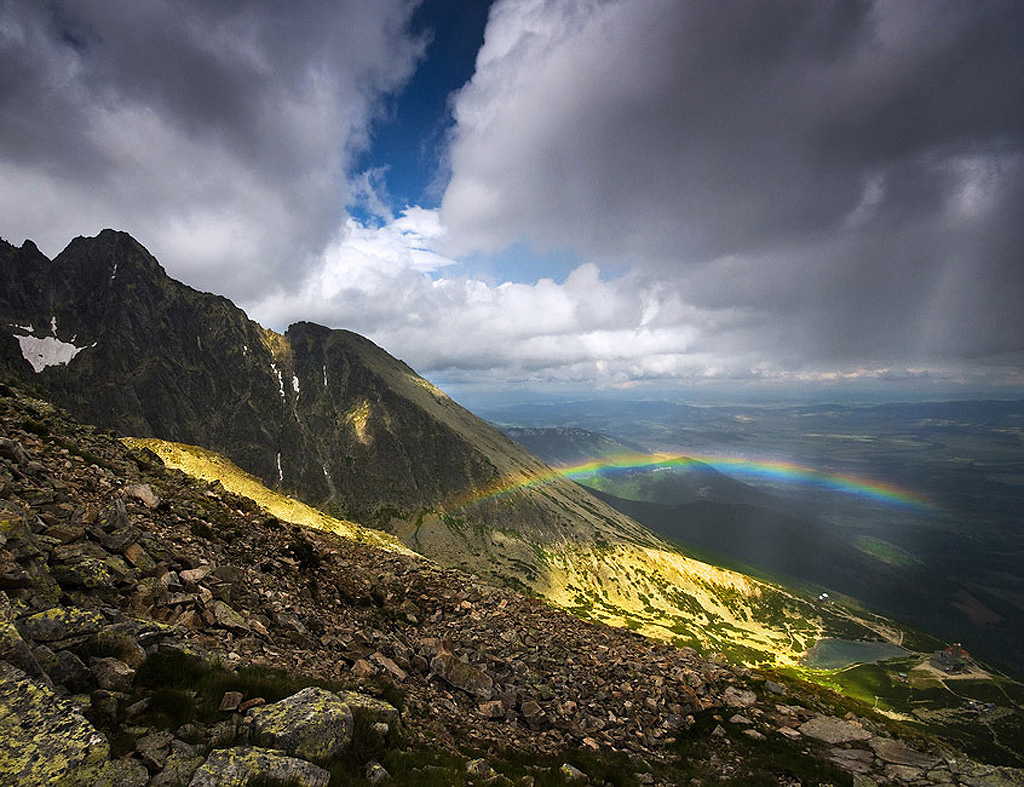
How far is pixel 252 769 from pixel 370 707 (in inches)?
193

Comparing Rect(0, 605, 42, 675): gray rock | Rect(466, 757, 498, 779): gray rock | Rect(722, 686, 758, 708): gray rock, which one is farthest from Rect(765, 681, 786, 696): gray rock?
Rect(0, 605, 42, 675): gray rock

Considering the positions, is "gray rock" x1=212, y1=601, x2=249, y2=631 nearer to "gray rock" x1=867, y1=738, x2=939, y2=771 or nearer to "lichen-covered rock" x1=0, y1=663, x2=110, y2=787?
"lichen-covered rock" x1=0, y1=663, x2=110, y2=787

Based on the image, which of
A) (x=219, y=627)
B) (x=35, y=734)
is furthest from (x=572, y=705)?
(x=35, y=734)

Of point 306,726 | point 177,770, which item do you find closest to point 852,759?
point 306,726

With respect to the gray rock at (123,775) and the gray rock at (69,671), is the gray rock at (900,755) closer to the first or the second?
the gray rock at (123,775)

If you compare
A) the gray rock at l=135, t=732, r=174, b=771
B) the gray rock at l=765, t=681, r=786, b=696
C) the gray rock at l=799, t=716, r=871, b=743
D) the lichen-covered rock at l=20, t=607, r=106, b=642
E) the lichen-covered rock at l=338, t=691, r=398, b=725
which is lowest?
the gray rock at l=765, t=681, r=786, b=696

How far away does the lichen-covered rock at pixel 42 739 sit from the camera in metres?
6.25

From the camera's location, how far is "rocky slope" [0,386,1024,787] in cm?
802

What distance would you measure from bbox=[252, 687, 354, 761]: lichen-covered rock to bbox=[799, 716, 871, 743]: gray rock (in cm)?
2633

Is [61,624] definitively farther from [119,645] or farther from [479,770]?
[479,770]

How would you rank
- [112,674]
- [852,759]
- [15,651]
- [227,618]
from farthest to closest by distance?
[852,759] → [227,618] → [112,674] → [15,651]

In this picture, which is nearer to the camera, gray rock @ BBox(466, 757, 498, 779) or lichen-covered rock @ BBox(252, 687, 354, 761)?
lichen-covered rock @ BBox(252, 687, 354, 761)

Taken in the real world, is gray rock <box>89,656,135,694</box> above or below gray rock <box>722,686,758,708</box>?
above

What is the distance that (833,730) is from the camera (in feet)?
76.9
